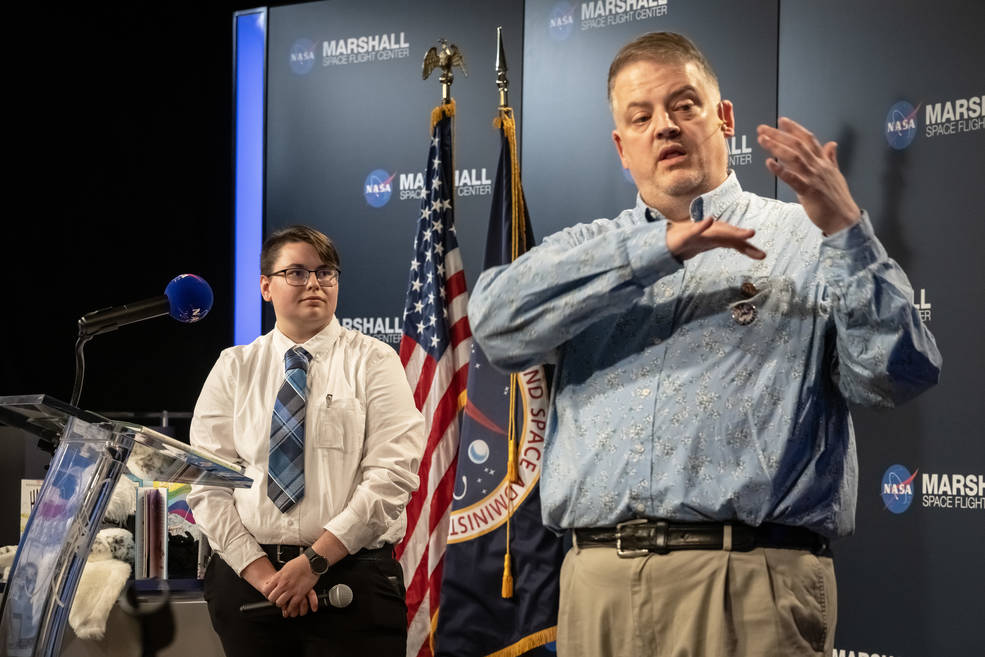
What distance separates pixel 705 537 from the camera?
5.69ft

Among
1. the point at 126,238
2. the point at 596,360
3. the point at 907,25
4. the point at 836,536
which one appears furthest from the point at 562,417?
the point at 126,238

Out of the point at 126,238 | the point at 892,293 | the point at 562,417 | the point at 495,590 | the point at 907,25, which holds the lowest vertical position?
the point at 495,590

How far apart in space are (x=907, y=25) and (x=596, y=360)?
2476mm

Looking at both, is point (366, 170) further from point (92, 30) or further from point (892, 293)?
point (892, 293)

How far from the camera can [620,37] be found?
420cm

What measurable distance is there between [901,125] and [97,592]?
305 centimetres

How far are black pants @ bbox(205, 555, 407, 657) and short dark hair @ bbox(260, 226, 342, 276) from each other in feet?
2.81

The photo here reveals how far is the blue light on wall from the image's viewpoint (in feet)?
16.1

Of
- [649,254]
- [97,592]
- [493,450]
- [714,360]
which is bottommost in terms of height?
[97,592]

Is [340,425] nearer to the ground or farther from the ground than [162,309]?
nearer to the ground

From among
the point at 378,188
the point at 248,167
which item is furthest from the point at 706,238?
the point at 248,167

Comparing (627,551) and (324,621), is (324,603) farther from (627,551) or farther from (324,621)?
(627,551)

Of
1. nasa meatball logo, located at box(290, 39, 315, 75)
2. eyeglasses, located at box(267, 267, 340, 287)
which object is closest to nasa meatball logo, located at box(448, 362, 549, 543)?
eyeglasses, located at box(267, 267, 340, 287)

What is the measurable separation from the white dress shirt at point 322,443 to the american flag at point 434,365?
0.90 m
